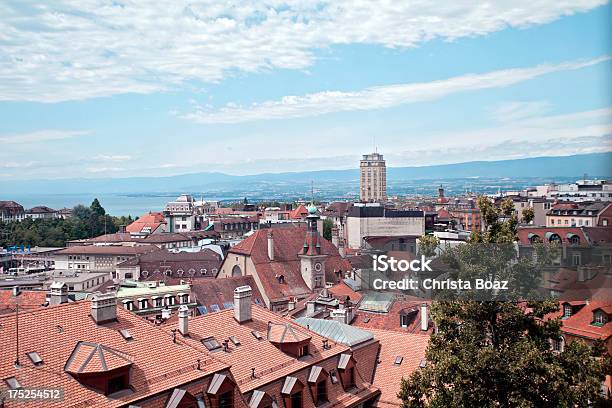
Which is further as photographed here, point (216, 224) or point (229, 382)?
point (216, 224)

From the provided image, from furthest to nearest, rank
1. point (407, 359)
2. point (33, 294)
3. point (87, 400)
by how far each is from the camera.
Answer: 1. point (33, 294)
2. point (407, 359)
3. point (87, 400)

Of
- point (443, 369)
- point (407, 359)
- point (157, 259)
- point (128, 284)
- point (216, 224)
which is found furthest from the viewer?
point (216, 224)

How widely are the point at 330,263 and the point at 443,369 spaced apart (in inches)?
1694

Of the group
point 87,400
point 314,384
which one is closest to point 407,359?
point 314,384

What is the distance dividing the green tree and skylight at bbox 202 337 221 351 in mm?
6100

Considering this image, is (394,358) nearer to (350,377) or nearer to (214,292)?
(350,377)

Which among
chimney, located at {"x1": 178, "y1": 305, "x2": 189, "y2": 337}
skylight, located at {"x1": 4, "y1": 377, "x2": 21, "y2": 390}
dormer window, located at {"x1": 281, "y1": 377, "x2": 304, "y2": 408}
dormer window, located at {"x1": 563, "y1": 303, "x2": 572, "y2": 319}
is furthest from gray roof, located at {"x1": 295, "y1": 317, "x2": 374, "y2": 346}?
skylight, located at {"x1": 4, "y1": 377, "x2": 21, "y2": 390}

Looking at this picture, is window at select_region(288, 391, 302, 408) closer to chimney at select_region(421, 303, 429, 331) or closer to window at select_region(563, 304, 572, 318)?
chimney at select_region(421, 303, 429, 331)

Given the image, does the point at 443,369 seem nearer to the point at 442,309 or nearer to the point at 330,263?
the point at 442,309

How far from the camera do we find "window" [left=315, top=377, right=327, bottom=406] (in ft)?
73.8

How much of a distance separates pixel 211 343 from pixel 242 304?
236cm

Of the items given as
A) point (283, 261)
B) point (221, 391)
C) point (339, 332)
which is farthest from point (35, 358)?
point (283, 261)

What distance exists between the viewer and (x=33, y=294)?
129 feet

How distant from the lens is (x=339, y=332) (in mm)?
26562
